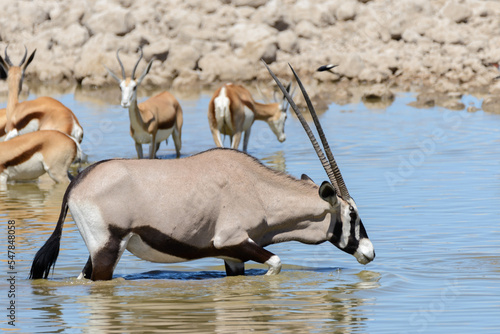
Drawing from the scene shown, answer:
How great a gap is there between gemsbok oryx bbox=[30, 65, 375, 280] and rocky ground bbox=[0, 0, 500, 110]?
18.5m

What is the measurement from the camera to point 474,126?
60.9 ft

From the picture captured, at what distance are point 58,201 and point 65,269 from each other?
152 inches

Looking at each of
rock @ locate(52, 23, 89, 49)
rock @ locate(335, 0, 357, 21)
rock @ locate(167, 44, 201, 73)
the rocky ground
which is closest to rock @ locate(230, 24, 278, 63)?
the rocky ground

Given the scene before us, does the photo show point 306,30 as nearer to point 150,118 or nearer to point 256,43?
point 256,43

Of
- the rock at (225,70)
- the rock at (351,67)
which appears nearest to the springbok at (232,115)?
the rock at (351,67)

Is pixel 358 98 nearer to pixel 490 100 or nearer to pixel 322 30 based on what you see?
pixel 490 100

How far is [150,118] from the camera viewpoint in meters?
16.3

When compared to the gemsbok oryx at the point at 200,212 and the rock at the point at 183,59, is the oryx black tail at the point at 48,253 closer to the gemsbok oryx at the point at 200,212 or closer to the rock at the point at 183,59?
the gemsbok oryx at the point at 200,212

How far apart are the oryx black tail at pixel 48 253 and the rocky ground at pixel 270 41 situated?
63.1 ft

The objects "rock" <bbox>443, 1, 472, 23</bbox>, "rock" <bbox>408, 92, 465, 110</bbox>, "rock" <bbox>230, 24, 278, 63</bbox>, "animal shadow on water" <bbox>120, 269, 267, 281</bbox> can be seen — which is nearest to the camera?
"animal shadow on water" <bbox>120, 269, 267, 281</bbox>

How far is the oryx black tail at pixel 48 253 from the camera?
722 cm

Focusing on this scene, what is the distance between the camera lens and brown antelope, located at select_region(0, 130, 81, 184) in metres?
12.9

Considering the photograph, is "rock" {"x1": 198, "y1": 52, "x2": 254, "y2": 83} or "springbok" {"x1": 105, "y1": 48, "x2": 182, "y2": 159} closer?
"springbok" {"x1": 105, "y1": 48, "x2": 182, "y2": 159}

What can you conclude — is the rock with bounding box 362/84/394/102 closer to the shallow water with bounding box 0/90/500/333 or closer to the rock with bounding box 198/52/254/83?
the rock with bounding box 198/52/254/83
